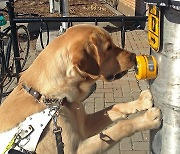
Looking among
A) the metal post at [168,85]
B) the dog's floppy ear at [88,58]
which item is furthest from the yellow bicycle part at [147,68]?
the dog's floppy ear at [88,58]

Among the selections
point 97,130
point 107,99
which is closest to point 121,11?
point 107,99

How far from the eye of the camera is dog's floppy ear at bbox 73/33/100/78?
2.56 meters

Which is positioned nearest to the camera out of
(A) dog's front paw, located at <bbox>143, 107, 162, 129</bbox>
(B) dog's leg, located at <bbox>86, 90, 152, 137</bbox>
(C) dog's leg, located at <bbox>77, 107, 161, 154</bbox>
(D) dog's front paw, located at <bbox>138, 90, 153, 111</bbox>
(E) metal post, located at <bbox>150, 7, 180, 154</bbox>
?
(E) metal post, located at <bbox>150, 7, 180, 154</bbox>

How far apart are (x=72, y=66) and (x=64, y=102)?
0.31 meters

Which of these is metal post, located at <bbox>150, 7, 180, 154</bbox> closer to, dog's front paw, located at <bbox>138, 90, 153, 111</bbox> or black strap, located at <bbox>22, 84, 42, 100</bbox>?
dog's front paw, located at <bbox>138, 90, 153, 111</bbox>

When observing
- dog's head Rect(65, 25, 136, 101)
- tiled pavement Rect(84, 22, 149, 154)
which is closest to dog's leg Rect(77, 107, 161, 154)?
dog's head Rect(65, 25, 136, 101)

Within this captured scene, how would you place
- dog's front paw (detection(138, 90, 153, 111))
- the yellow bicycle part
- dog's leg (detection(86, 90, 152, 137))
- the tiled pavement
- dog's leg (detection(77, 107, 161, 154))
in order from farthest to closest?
the tiled pavement → dog's leg (detection(86, 90, 152, 137)) → dog's leg (detection(77, 107, 161, 154)) → dog's front paw (detection(138, 90, 153, 111)) → the yellow bicycle part

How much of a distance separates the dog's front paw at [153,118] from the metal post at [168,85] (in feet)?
0.15

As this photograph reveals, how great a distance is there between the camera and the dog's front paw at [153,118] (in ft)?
7.60

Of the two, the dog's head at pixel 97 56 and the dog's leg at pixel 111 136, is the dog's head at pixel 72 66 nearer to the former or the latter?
the dog's head at pixel 97 56

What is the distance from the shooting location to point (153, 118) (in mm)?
2432

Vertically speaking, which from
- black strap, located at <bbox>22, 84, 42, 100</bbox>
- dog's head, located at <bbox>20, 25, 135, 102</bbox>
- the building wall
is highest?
dog's head, located at <bbox>20, 25, 135, 102</bbox>

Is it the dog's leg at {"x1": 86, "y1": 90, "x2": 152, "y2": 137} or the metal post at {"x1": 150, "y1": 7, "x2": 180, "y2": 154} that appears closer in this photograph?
the metal post at {"x1": 150, "y1": 7, "x2": 180, "y2": 154}

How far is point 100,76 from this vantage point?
2787 millimetres
